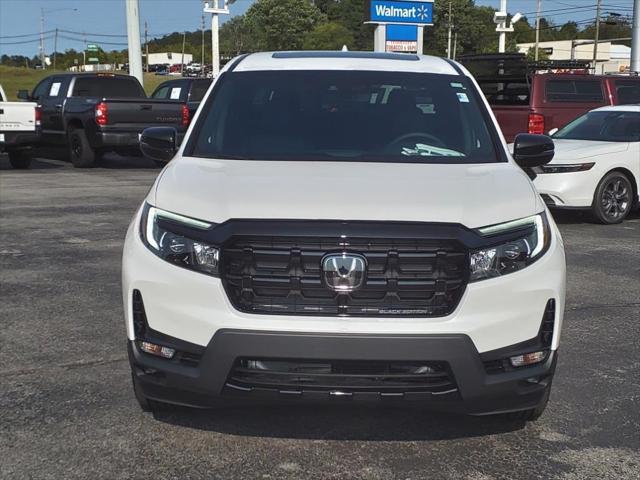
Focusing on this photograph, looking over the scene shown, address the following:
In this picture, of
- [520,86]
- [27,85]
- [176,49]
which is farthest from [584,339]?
[176,49]

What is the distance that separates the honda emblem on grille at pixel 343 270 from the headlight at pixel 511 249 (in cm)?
45

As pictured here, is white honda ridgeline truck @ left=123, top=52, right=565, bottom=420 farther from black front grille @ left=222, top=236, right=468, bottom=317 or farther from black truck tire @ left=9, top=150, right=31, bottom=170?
black truck tire @ left=9, top=150, right=31, bottom=170

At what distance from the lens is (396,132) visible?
442cm

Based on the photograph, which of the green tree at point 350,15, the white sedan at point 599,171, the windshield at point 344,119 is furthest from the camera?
the green tree at point 350,15

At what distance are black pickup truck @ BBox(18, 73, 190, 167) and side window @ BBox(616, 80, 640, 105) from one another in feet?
26.8

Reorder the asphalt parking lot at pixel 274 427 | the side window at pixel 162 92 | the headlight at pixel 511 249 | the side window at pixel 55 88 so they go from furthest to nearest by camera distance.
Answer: the side window at pixel 162 92 → the side window at pixel 55 88 → the asphalt parking lot at pixel 274 427 → the headlight at pixel 511 249

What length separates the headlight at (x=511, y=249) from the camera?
10.4 feet

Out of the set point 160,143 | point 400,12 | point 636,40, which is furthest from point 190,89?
point 160,143

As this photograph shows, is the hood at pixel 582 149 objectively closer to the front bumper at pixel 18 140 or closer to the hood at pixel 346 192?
the hood at pixel 346 192

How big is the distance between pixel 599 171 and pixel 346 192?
7249 millimetres

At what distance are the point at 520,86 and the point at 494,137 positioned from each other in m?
9.66

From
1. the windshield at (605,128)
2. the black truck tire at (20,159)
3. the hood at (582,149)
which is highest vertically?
the windshield at (605,128)

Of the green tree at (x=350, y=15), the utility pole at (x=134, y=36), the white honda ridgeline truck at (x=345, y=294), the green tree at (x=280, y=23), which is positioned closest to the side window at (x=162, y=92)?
the utility pole at (x=134, y=36)

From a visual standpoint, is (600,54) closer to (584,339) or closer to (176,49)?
(176,49)
